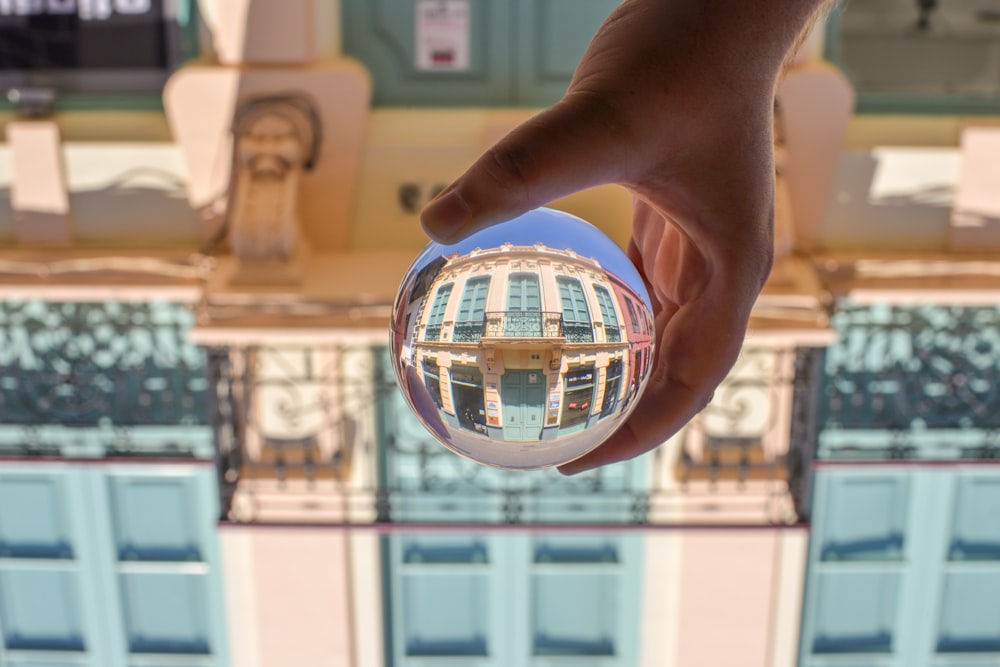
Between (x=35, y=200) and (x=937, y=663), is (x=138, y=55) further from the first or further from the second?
(x=937, y=663)

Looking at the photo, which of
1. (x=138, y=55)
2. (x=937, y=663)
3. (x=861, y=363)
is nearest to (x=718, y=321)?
(x=861, y=363)

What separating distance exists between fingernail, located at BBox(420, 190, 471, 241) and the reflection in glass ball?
2.1 inches

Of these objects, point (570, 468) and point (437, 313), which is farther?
point (570, 468)

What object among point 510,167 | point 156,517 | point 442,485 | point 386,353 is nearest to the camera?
point 510,167

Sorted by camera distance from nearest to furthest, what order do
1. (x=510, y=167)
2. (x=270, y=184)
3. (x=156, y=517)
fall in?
1. (x=510, y=167)
2. (x=270, y=184)
3. (x=156, y=517)

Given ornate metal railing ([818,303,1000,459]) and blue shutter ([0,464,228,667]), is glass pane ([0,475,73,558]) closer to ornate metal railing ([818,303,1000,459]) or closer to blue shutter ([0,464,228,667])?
blue shutter ([0,464,228,667])

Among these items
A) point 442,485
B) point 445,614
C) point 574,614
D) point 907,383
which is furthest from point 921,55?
point 445,614

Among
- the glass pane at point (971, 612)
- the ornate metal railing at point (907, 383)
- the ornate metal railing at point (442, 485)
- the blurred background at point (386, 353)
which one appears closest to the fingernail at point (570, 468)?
the blurred background at point (386, 353)

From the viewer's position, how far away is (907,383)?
186 inches

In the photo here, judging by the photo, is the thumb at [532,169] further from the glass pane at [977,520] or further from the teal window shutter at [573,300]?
the glass pane at [977,520]

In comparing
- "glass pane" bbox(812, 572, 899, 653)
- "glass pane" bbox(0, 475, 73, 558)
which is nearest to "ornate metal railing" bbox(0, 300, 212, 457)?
"glass pane" bbox(0, 475, 73, 558)

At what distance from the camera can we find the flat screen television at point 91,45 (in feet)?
15.3

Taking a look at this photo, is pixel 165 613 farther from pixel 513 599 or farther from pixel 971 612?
pixel 971 612

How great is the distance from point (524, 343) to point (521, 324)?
2 cm
